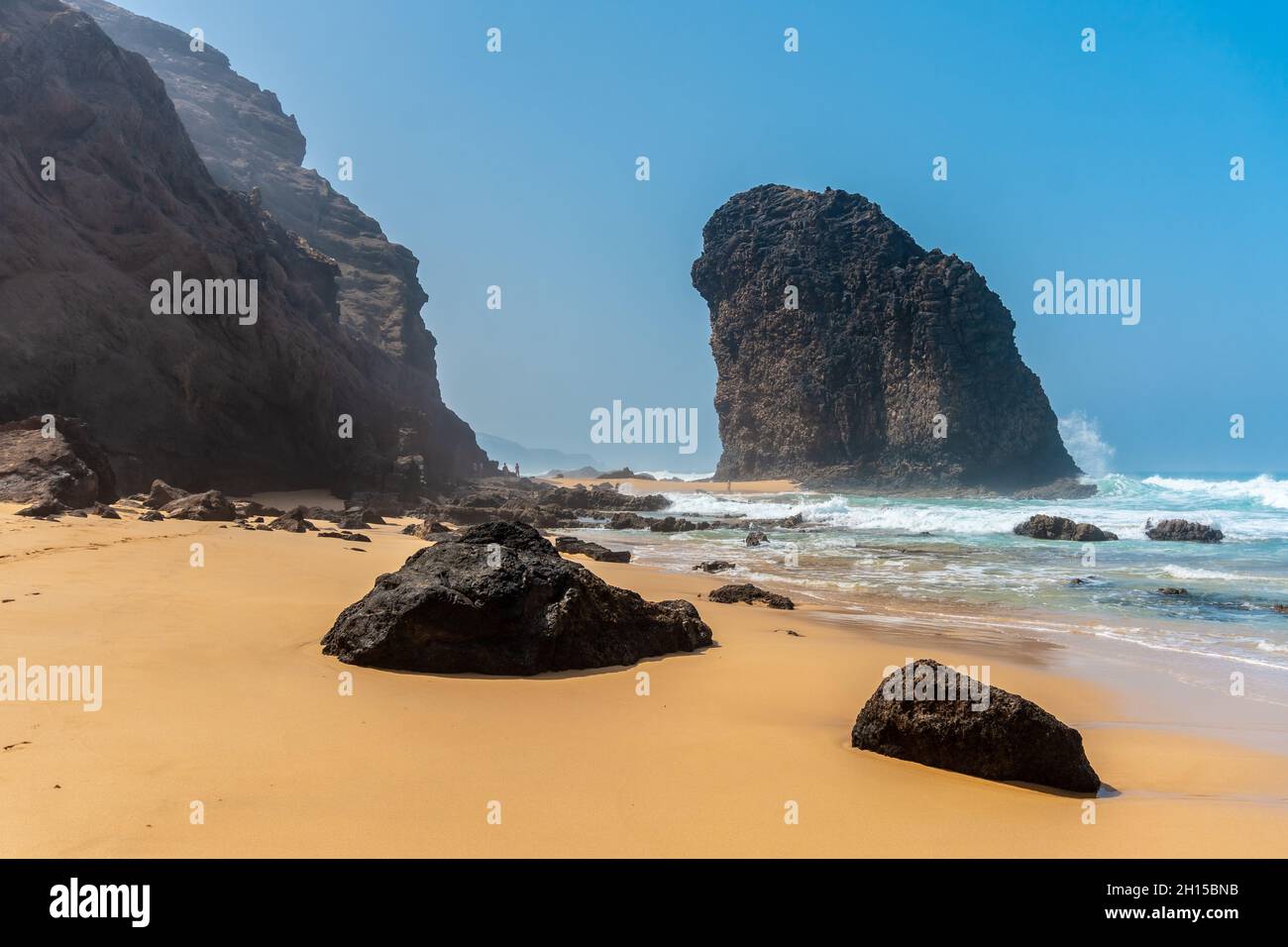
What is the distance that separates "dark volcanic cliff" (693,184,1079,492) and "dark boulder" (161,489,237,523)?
54.5 meters

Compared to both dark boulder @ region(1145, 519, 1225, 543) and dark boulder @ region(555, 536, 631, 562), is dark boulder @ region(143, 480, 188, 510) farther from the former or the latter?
dark boulder @ region(1145, 519, 1225, 543)

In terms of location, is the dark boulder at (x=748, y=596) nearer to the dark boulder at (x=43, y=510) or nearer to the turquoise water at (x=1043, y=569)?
the turquoise water at (x=1043, y=569)

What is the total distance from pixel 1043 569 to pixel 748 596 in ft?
29.6

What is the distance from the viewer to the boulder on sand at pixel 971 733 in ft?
11.6

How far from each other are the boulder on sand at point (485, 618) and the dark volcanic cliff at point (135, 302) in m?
15.1

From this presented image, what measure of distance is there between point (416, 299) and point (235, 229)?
102ft

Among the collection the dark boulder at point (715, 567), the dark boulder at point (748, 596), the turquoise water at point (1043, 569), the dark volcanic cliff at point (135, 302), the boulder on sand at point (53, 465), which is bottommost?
the turquoise water at point (1043, 569)

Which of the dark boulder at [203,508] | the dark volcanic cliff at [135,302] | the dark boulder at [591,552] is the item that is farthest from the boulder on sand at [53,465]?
the dark boulder at [591,552]

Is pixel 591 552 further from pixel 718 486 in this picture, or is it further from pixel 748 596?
pixel 718 486

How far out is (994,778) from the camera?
3.59 m

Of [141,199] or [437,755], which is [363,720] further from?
[141,199]

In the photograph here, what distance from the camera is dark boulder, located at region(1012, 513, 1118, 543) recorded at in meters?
22.6

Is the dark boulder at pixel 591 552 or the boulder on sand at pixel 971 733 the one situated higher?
the boulder on sand at pixel 971 733

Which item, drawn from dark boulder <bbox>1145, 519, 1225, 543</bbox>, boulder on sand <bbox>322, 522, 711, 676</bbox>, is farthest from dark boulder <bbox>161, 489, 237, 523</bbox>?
dark boulder <bbox>1145, 519, 1225, 543</bbox>
